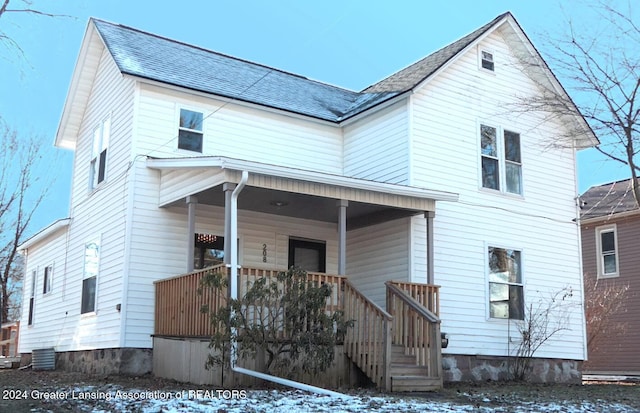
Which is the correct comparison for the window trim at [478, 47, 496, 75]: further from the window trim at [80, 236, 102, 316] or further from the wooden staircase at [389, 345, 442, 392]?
the window trim at [80, 236, 102, 316]

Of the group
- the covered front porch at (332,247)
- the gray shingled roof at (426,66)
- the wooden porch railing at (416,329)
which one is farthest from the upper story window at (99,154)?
the wooden porch railing at (416,329)

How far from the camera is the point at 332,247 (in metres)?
15.3

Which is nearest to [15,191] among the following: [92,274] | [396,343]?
[92,274]

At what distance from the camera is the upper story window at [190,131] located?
14.1 metres

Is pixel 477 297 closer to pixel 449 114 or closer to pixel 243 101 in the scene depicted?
Result: pixel 449 114

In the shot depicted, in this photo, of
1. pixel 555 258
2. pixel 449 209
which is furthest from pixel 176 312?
pixel 555 258

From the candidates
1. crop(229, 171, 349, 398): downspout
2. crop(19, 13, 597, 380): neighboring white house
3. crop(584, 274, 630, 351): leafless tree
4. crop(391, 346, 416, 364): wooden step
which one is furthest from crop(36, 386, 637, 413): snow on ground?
crop(584, 274, 630, 351): leafless tree

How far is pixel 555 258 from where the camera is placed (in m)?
16.0

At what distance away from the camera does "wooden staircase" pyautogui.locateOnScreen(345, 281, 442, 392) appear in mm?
10516

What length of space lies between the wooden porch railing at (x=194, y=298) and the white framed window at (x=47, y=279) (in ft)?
20.3

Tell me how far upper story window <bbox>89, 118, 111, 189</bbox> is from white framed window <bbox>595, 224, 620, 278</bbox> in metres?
15.0

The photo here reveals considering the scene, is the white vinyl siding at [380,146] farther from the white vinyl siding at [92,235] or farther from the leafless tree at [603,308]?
the leafless tree at [603,308]

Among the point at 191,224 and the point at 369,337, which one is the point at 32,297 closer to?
the point at 191,224

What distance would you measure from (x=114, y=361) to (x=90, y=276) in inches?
107
